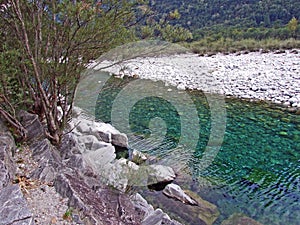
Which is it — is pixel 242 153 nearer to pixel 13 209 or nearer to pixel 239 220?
pixel 239 220

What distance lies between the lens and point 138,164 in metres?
5.42

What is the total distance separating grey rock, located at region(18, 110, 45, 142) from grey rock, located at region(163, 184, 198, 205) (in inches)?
81.6

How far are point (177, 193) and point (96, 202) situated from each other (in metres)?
1.84

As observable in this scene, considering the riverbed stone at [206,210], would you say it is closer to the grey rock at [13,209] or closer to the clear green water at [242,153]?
the clear green water at [242,153]

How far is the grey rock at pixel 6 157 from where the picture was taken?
8.92 feet

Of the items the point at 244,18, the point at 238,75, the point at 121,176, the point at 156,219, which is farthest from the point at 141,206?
the point at 244,18

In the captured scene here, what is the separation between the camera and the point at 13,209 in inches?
92.0

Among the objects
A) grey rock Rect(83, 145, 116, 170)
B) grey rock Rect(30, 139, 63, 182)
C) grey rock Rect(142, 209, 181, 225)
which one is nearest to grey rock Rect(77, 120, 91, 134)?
grey rock Rect(83, 145, 116, 170)

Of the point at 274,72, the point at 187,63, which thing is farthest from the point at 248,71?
the point at 187,63

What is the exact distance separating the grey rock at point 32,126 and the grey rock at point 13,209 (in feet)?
4.60

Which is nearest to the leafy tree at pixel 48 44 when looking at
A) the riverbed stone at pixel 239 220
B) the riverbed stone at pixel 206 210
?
the riverbed stone at pixel 206 210

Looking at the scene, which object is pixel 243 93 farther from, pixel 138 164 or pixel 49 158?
pixel 49 158

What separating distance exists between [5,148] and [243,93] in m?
9.01

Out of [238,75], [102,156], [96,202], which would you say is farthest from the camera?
[238,75]
